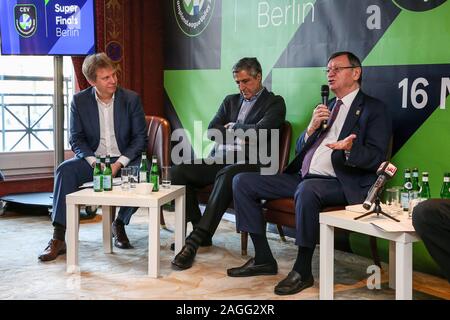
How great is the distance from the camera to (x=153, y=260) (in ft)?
11.2

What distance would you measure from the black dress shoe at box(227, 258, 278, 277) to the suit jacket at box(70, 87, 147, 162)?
1.07 meters

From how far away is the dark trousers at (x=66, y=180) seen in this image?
3.79 m

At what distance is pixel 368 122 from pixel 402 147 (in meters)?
0.37

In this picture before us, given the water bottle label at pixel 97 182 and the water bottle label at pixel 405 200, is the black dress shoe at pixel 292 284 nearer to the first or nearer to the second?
the water bottle label at pixel 405 200

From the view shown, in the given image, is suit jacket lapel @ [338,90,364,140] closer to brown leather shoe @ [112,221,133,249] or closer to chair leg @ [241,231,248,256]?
chair leg @ [241,231,248,256]

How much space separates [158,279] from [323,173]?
1.05 metres

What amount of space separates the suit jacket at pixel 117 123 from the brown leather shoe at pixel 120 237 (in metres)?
0.46

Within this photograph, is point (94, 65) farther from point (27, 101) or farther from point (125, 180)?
point (27, 101)

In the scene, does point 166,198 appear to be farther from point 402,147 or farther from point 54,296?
point 402,147

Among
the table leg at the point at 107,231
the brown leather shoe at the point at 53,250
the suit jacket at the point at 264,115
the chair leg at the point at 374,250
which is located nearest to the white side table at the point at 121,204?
the brown leather shoe at the point at 53,250

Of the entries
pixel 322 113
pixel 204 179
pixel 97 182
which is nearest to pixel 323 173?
pixel 322 113

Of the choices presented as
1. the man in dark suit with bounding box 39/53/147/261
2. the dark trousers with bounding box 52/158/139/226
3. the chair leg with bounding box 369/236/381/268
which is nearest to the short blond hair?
the man in dark suit with bounding box 39/53/147/261
